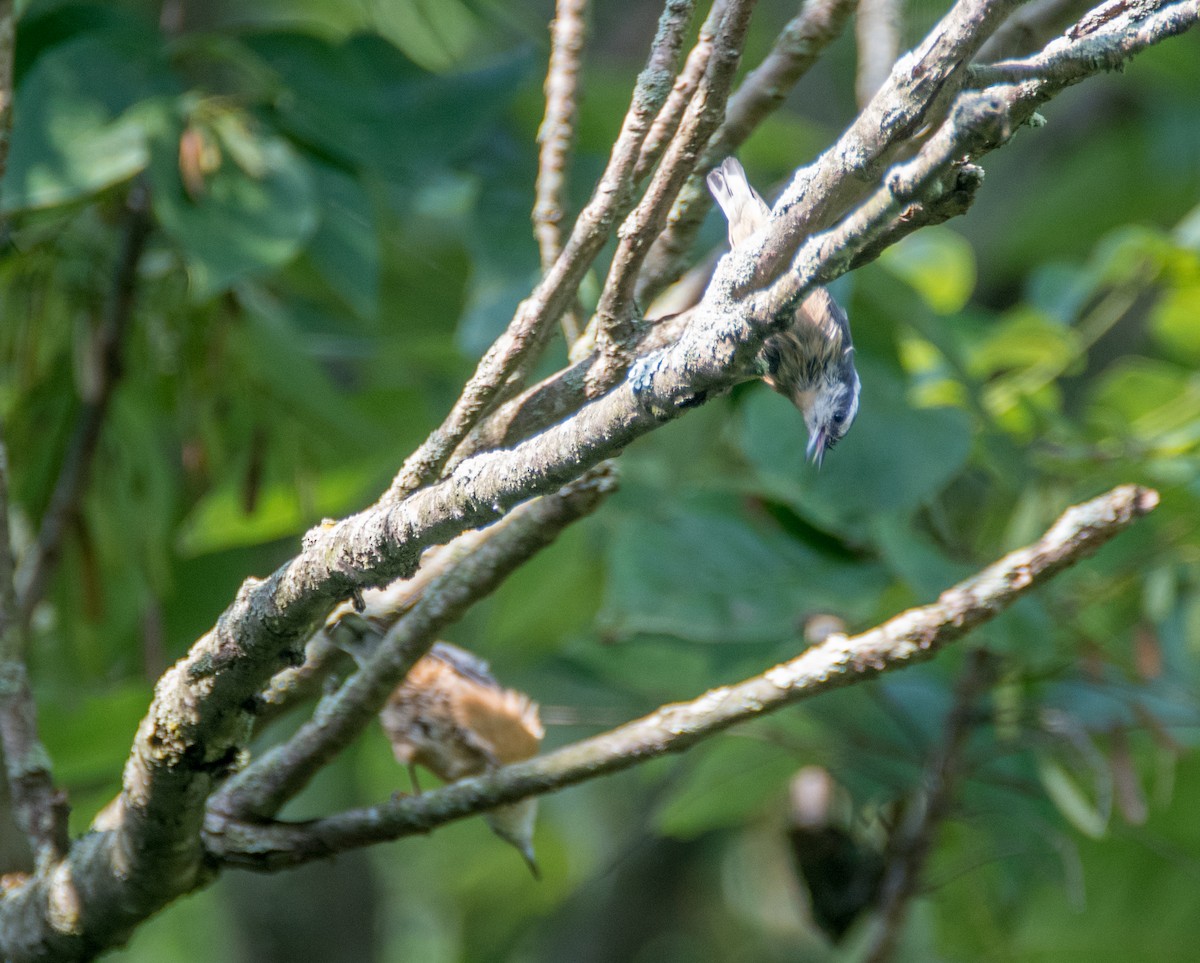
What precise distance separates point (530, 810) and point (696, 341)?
2.75ft

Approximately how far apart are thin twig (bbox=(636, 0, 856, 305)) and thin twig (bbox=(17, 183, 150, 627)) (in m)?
0.96

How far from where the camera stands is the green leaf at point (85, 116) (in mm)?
1374

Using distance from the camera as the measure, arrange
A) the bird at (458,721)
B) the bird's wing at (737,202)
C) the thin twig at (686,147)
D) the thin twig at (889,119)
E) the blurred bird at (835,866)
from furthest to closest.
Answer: the blurred bird at (835,866) < the bird at (458,721) < the bird's wing at (737,202) < the thin twig at (686,147) < the thin twig at (889,119)

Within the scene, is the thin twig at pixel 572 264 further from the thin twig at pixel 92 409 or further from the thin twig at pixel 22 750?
the thin twig at pixel 92 409

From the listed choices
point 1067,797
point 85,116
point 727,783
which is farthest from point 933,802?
point 85,116

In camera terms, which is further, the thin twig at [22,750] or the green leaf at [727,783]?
the green leaf at [727,783]

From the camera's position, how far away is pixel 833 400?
1116mm

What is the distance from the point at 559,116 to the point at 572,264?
10.9 inches

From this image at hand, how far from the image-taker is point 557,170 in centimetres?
98

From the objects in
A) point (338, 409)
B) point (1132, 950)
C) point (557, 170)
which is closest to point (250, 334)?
point (338, 409)

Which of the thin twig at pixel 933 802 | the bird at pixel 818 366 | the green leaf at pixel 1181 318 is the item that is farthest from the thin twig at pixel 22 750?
the green leaf at pixel 1181 318

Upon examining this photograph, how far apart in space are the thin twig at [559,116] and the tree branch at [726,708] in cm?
35

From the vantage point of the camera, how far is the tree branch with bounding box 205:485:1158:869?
81cm

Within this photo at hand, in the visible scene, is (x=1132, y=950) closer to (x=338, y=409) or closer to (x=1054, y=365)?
(x=1054, y=365)
